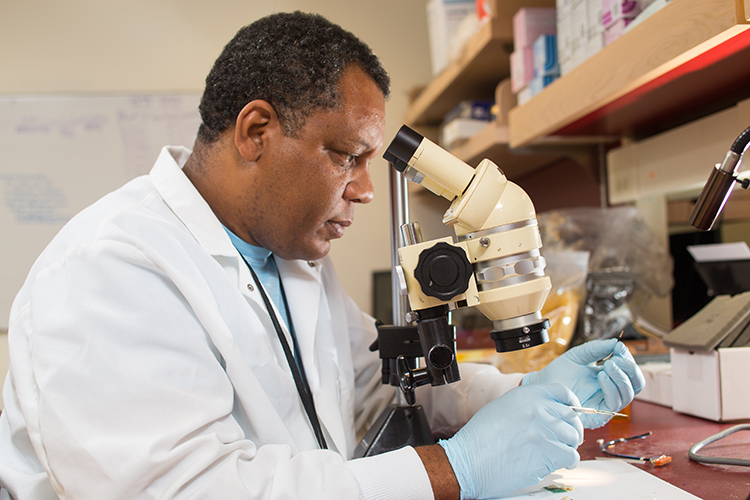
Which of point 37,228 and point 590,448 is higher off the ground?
point 37,228

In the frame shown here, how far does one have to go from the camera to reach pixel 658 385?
3.87 feet

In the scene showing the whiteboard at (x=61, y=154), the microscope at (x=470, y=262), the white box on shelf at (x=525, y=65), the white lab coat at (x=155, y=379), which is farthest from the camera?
the whiteboard at (x=61, y=154)

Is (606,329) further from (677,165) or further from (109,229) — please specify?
(109,229)

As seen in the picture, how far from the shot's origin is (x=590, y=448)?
0.93 m

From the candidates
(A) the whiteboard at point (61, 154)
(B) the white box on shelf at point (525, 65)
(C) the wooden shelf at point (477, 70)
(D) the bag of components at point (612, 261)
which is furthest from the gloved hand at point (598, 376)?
(A) the whiteboard at point (61, 154)

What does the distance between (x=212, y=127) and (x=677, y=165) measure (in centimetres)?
137

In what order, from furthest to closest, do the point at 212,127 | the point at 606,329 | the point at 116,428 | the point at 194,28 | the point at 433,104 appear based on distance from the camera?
the point at 194,28 < the point at 433,104 < the point at 606,329 < the point at 212,127 < the point at 116,428

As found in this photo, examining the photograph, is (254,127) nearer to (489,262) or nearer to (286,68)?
(286,68)

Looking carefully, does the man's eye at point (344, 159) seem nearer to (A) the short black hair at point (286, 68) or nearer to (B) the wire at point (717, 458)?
(A) the short black hair at point (286, 68)

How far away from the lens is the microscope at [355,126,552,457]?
751 millimetres

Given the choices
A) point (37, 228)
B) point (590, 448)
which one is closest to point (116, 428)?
point (590, 448)

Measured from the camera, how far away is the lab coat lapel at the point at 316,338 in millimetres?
1047

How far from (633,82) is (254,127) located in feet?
2.81

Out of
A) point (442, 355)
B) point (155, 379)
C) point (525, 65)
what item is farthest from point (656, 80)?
point (155, 379)
